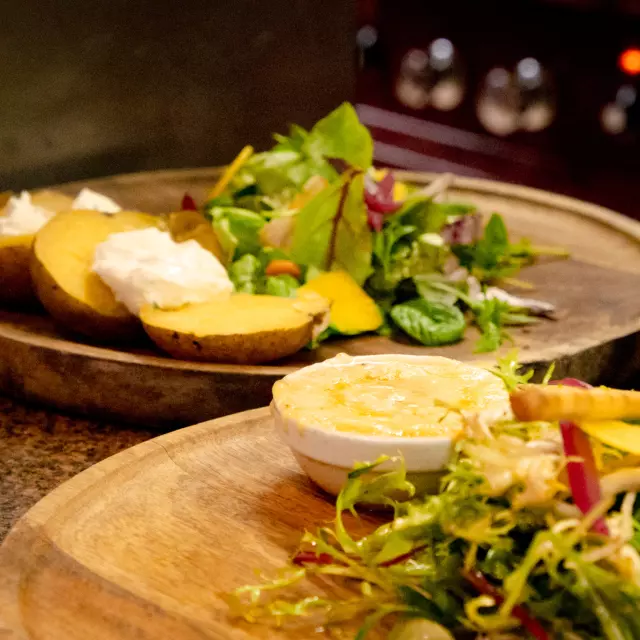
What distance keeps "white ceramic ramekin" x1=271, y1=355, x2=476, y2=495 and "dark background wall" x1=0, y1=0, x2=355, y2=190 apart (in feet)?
4.74

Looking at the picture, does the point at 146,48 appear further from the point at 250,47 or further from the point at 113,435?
the point at 113,435

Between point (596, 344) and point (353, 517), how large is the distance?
58 cm

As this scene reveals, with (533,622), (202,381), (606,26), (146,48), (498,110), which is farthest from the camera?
(498,110)

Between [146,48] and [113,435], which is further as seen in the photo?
[146,48]

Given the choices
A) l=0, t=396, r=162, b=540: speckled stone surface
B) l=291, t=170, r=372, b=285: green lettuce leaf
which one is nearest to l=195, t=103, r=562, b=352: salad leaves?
l=291, t=170, r=372, b=285: green lettuce leaf

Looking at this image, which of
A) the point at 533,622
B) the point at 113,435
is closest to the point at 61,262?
the point at 113,435

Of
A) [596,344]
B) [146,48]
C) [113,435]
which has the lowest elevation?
[113,435]

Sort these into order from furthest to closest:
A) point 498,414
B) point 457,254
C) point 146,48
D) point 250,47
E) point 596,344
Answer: point 250,47, point 146,48, point 457,254, point 596,344, point 498,414

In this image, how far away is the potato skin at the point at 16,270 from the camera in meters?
1.62

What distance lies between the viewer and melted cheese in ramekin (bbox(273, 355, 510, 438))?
975mm

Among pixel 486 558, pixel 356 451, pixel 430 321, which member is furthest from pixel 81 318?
pixel 486 558

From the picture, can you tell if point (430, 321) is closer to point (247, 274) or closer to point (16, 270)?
point (247, 274)

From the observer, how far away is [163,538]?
98cm

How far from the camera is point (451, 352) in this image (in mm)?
1535
